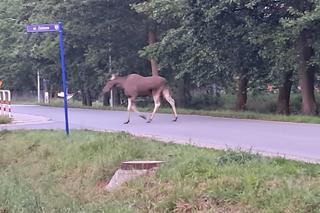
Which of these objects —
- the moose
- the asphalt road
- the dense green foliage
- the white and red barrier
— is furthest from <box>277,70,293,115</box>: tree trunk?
the white and red barrier

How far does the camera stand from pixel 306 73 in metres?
27.4

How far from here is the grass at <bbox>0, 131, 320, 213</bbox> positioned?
855 cm

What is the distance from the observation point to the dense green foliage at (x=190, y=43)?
26297 mm

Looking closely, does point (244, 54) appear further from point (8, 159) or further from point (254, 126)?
point (8, 159)

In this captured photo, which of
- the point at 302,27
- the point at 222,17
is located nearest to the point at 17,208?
the point at 302,27

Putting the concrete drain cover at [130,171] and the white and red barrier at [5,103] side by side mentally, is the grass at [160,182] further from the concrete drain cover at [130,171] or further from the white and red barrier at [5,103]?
the white and red barrier at [5,103]

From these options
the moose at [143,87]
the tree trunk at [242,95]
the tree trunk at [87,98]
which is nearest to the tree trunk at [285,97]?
the tree trunk at [242,95]

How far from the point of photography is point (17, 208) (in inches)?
384

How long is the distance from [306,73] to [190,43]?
22.0 ft

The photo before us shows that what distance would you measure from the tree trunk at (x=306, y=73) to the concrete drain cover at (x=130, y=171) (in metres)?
16.2

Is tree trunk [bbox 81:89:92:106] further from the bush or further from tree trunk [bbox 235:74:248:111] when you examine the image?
tree trunk [bbox 235:74:248:111]

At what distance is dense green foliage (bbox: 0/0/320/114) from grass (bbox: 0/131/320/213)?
40.0 ft

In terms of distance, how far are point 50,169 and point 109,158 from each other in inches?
84.3

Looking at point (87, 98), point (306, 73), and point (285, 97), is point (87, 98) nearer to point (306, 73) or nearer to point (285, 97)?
point (285, 97)
